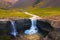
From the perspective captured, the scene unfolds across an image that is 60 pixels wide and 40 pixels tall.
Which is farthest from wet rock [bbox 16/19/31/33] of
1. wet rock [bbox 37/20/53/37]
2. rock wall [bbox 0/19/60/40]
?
wet rock [bbox 37/20/53/37]

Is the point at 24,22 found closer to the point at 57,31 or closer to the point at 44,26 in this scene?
the point at 44,26

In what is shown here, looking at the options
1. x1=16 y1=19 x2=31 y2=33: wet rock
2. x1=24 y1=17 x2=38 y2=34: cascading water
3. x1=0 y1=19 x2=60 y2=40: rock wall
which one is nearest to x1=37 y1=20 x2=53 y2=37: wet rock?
x1=0 y1=19 x2=60 y2=40: rock wall

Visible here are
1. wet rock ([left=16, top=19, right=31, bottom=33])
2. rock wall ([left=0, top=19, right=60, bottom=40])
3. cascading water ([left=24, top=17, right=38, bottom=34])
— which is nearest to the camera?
rock wall ([left=0, top=19, right=60, bottom=40])

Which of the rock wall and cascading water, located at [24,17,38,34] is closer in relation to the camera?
the rock wall

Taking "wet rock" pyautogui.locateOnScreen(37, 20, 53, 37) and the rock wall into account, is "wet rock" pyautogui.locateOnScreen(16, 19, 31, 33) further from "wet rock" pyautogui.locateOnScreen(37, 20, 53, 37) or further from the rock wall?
"wet rock" pyautogui.locateOnScreen(37, 20, 53, 37)

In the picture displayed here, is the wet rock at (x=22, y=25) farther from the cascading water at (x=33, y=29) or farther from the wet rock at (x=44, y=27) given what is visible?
the wet rock at (x=44, y=27)

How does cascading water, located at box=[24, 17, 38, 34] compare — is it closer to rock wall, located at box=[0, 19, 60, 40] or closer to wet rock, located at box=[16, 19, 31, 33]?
rock wall, located at box=[0, 19, 60, 40]

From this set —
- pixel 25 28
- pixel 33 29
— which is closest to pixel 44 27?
pixel 33 29

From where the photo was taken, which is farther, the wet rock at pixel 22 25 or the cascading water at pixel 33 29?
the wet rock at pixel 22 25

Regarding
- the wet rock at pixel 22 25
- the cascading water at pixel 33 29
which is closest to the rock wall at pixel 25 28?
the wet rock at pixel 22 25

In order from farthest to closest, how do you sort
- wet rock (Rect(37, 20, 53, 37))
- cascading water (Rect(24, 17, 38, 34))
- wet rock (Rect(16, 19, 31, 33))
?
1. wet rock (Rect(16, 19, 31, 33))
2. cascading water (Rect(24, 17, 38, 34))
3. wet rock (Rect(37, 20, 53, 37))

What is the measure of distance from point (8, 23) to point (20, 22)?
510cm

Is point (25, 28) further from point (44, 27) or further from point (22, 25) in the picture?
point (44, 27)

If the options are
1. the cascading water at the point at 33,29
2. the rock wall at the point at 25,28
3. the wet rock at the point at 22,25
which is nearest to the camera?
the rock wall at the point at 25,28
